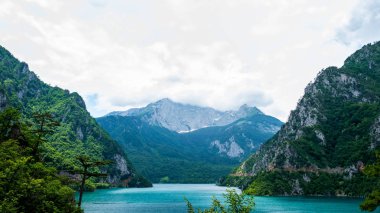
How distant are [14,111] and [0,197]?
115 feet

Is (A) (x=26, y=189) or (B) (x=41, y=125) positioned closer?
(A) (x=26, y=189)

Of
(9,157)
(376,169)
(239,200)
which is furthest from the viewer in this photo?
(9,157)

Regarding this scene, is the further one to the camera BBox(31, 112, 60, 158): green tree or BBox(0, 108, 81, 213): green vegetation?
BBox(31, 112, 60, 158): green tree

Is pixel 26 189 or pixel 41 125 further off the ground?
pixel 41 125

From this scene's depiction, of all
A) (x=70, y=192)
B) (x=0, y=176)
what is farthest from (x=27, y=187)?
(x=70, y=192)

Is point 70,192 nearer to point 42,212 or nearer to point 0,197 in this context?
point 42,212

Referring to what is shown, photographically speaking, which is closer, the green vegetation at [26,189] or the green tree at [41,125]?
the green vegetation at [26,189]

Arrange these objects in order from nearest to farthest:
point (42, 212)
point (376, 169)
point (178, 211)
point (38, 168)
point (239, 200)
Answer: point (376, 169) → point (239, 200) → point (42, 212) → point (38, 168) → point (178, 211)

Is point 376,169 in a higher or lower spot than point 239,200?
higher

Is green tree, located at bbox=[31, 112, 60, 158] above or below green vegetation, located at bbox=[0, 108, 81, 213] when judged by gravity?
above

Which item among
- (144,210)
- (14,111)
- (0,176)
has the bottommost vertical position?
(144,210)

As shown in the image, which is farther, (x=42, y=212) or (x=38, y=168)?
(x=38, y=168)

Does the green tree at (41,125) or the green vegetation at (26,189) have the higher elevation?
the green tree at (41,125)

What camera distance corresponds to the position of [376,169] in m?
38.6
